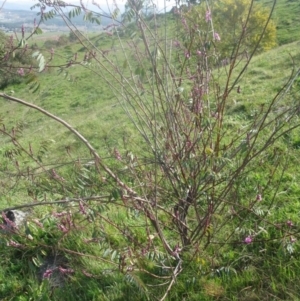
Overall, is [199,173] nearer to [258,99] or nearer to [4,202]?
[4,202]

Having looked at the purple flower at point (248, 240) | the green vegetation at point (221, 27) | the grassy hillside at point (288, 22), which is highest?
the green vegetation at point (221, 27)

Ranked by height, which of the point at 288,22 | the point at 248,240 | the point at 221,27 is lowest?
the point at 288,22

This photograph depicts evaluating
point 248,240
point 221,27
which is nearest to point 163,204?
point 248,240

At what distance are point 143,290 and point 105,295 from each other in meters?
0.44

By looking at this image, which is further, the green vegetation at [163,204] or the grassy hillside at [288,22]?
the grassy hillside at [288,22]

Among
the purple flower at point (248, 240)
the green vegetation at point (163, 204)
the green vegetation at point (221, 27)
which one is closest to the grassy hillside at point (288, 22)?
the green vegetation at point (221, 27)

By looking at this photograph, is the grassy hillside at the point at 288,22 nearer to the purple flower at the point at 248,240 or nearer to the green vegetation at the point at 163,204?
the green vegetation at the point at 163,204

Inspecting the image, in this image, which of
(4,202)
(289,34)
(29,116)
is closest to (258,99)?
(4,202)

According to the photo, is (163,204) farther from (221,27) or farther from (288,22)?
(288,22)

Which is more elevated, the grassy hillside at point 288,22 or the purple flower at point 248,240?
the purple flower at point 248,240

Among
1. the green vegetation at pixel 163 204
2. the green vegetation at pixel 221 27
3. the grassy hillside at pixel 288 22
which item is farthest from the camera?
the grassy hillside at pixel 288 22

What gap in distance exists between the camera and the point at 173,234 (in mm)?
3283

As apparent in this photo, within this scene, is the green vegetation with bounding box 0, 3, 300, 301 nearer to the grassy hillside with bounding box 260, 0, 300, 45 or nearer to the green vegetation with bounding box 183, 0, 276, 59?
the green vegetation with bounding box 183, 0, 276, 59

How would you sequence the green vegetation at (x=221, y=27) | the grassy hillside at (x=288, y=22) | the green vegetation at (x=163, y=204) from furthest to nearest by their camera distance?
1. the grassy hillside at (x=288, y=22)
2. the green vegetation at (x=221, y=27)
3. the green vegetation at (x=163, y=204)
